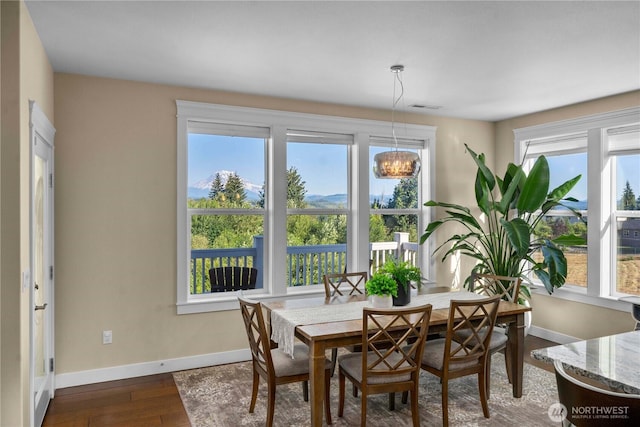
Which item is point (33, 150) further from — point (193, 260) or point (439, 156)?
point (439, 156)

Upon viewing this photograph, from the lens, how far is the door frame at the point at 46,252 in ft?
8.41

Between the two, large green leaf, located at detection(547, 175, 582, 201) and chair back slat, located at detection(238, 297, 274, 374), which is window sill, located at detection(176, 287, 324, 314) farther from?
large green leaf, located at detection(547, 175, 582, 201)

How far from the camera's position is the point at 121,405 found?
3293mm

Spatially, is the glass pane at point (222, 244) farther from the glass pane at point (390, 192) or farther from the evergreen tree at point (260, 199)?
the glass pane at point (390, 192)

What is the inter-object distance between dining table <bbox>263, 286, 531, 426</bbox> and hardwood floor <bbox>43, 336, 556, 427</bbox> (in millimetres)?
998

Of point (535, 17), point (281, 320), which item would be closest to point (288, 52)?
point (535, 17)

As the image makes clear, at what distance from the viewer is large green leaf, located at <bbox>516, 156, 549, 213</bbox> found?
4.28 meters

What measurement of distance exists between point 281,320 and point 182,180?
70.7 inches

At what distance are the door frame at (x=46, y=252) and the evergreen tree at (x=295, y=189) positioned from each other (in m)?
2.16

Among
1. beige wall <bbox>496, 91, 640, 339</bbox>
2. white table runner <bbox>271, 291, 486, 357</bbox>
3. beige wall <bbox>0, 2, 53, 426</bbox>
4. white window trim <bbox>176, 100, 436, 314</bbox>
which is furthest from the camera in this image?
beige wall <bbox>496, 91, 640, 339</bbox>

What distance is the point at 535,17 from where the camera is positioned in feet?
8.47

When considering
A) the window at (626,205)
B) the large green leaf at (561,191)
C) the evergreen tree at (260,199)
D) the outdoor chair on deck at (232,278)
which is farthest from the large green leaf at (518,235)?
the outdoor chair on deck at (232,278)

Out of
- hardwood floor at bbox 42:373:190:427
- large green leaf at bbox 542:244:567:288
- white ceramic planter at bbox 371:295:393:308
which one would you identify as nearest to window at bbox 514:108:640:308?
large green leaf at bbox 542:244:567:288

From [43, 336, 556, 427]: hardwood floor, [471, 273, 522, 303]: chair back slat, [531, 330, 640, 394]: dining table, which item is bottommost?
[43, 336, 556, 427]: hardwood floor
